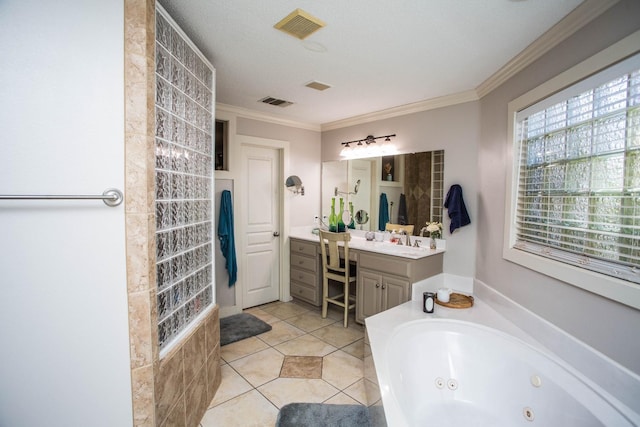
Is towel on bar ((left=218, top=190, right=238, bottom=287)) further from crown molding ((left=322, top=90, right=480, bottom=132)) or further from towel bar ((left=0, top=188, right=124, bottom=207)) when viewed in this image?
towel bar ((left=0, top=188, right=124, bottom=207))

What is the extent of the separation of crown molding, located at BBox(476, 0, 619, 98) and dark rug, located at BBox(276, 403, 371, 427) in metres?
2.61

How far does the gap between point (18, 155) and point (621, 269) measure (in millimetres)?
2687

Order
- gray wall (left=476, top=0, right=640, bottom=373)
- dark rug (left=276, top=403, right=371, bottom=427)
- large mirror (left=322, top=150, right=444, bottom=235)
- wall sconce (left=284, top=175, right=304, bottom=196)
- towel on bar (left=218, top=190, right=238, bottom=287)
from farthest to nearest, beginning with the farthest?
wall sconce (left=284, top=175, right=304, bottom=196) → towel on bar (left=218, top=190, right=238, bottom=287) → large mirror (left=322, top=150, right=444, bottom=235) → dark rug (left=276, top=403, right=371, bottom=427) → gray wall (left=476, top=0, right=640, bottom=373)

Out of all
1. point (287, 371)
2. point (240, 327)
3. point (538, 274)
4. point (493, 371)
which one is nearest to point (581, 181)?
point (538, 274)

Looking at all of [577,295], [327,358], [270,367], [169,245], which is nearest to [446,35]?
[577,295]

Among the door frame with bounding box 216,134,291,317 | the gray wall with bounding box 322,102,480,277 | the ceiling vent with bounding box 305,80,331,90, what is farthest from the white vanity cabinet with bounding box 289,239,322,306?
the ceiling vent with bounding box 305,80,331,90

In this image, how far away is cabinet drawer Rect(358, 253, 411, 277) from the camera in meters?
2.65

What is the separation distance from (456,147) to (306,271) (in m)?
2.25

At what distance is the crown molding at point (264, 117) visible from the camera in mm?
3262

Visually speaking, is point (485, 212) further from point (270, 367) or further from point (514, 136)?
point (270, 367)

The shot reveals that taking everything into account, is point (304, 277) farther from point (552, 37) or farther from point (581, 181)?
point (552, 37)

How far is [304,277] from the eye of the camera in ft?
12.2

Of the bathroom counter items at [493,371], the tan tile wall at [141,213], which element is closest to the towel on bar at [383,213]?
the bathroom counter items at [493,371]

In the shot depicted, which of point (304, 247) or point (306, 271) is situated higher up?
point (304, 247)
